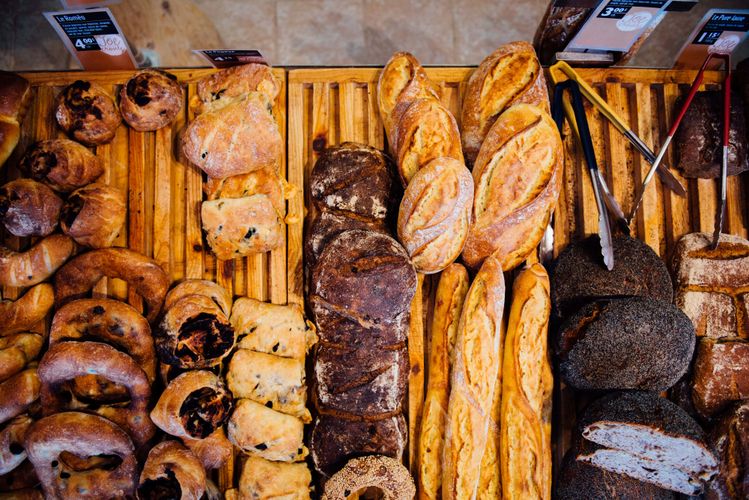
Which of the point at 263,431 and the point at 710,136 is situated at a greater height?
the point at 710,136

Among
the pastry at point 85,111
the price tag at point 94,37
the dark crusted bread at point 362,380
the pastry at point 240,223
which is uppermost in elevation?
the price tag at point 94,37

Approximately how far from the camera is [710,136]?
2.82 metres

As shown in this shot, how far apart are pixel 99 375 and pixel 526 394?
1.98 meters

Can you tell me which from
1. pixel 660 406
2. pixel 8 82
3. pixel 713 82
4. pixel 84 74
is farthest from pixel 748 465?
pixel 8 82

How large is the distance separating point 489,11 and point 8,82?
3.25 meters

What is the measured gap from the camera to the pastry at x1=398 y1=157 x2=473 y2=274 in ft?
7.90

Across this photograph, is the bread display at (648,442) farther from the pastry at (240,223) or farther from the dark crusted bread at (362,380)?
the pastry at (240,223)

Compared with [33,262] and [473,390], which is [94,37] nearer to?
[33,262]

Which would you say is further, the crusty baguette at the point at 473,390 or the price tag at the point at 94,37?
the price tag at the point at 94,37

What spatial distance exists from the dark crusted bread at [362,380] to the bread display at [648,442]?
0.92m

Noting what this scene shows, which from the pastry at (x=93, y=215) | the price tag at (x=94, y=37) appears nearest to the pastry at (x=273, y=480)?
the pastry at (x=93, y=215)

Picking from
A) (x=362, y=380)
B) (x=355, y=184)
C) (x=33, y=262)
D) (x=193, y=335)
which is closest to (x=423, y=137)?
(x=355, y=184)

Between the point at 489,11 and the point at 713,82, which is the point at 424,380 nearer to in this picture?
the point at 713,82

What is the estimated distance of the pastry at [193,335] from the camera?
247 cm
